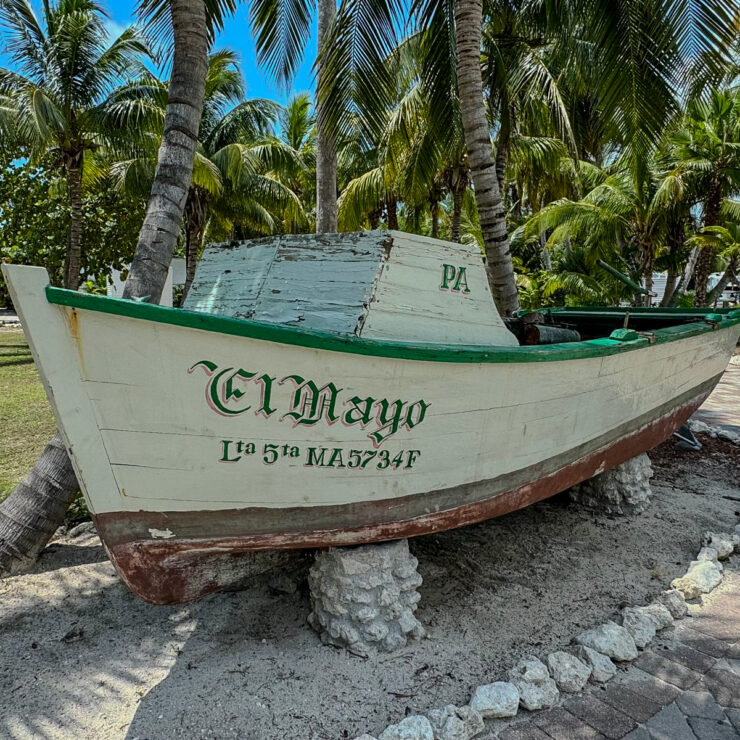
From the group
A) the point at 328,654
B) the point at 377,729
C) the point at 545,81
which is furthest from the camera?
the point at 545,81

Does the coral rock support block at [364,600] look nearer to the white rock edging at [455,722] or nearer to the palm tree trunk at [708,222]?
the white rock edging at [455,722]

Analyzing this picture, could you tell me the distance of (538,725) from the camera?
232 centimetres

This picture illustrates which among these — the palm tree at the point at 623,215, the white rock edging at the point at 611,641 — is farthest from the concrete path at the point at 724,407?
the white rock edging at the point at 611,641

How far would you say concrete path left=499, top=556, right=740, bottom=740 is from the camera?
228cm

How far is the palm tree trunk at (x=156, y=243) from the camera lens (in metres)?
3.41

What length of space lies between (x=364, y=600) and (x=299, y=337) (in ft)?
4.67

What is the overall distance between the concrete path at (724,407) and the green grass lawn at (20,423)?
8775 millimetres

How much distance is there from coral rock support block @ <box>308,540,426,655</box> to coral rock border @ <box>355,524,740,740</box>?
498 millimetres

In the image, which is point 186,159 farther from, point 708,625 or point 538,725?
point 708,625

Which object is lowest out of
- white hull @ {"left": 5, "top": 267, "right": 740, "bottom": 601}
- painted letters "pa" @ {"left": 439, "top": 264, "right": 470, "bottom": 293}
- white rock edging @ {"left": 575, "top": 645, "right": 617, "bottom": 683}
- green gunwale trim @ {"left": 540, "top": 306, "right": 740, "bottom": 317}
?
white rock edging @ {"left": 575, "top": 645, "right": 617, "bottom": 683}

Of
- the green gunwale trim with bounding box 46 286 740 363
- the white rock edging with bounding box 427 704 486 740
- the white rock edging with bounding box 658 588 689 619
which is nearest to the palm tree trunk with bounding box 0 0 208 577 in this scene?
the green gunwale trim with bounding box 46 286 740 363

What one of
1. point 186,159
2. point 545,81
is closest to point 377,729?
point 186,159

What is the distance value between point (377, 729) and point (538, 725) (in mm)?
694

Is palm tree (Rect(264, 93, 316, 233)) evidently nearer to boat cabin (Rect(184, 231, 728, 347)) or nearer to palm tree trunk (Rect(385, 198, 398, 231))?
palm tree trunk (Rect(385, 198, 398, 231))
